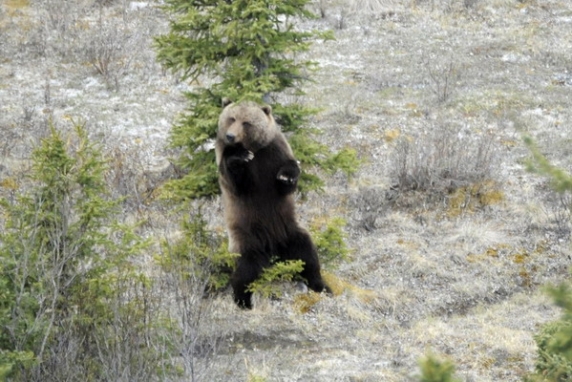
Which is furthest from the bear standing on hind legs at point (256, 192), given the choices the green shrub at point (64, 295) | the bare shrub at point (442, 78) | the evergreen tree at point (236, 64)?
the bare shrub at point (442, 78)

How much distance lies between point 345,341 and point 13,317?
3.52 meters

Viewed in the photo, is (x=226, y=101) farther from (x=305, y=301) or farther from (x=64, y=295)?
(x=64, y=295)

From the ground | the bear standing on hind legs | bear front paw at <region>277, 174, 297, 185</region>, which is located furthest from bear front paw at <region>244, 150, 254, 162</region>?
the ground

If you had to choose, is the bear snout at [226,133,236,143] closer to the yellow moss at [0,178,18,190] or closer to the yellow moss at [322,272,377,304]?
the yellow moss at [322,272,377,304]

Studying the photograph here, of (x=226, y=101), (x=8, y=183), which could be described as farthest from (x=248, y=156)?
(x=8, y=183)

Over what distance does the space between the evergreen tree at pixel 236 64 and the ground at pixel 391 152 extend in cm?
95

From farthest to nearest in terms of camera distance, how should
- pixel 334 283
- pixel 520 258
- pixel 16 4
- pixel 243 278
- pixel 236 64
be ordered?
pixel 16 4, pixel 520 258, pixel 334 283, pixel 236 64, pixel 243 278

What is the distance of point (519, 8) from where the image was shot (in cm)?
1848

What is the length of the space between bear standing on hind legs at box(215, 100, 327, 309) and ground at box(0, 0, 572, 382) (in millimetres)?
476

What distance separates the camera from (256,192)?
7680 mm

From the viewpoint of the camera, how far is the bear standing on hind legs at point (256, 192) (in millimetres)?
7410

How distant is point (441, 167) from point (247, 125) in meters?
4.72

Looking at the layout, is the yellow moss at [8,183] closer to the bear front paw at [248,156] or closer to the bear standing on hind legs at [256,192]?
the bear standing on hind legs at [256,192]

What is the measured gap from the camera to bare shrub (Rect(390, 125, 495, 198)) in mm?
11242
